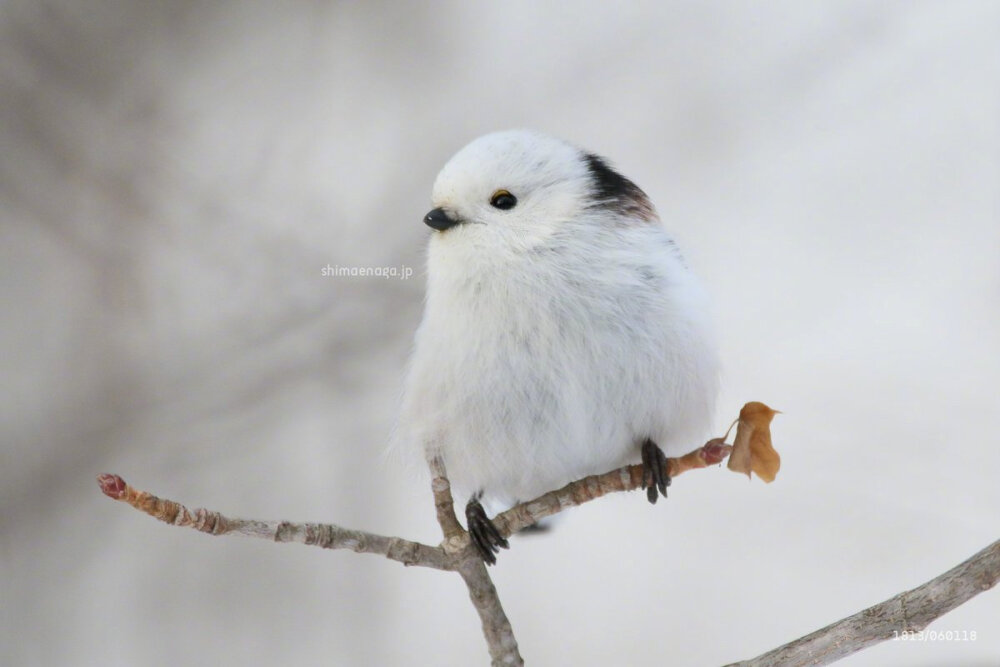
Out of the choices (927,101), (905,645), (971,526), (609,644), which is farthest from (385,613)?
(927,101)

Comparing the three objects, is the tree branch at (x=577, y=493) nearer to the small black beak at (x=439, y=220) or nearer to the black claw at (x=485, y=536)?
the black claw at (x=485, y=536)

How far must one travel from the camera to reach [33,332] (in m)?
1.36

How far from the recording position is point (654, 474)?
94 cm

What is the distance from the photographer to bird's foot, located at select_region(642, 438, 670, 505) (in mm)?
935

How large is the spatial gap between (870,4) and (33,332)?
1377 millimetres

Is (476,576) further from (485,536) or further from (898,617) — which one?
(898,617)

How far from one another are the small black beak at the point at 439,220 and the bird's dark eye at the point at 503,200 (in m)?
0.04

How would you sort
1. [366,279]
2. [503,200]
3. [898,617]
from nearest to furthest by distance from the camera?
[898,617]
[503,200]
[366,279]

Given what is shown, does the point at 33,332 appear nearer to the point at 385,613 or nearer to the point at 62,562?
the point at 62,562

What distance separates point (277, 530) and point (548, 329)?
1.02 feet

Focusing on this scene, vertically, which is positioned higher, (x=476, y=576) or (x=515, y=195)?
(x=515, y=195)

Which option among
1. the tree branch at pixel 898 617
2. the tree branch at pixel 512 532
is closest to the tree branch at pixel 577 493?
the tree branch at pixel 512 532

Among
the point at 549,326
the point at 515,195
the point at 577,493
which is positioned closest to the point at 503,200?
the point at 515,195

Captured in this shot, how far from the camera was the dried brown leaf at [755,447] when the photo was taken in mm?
819
